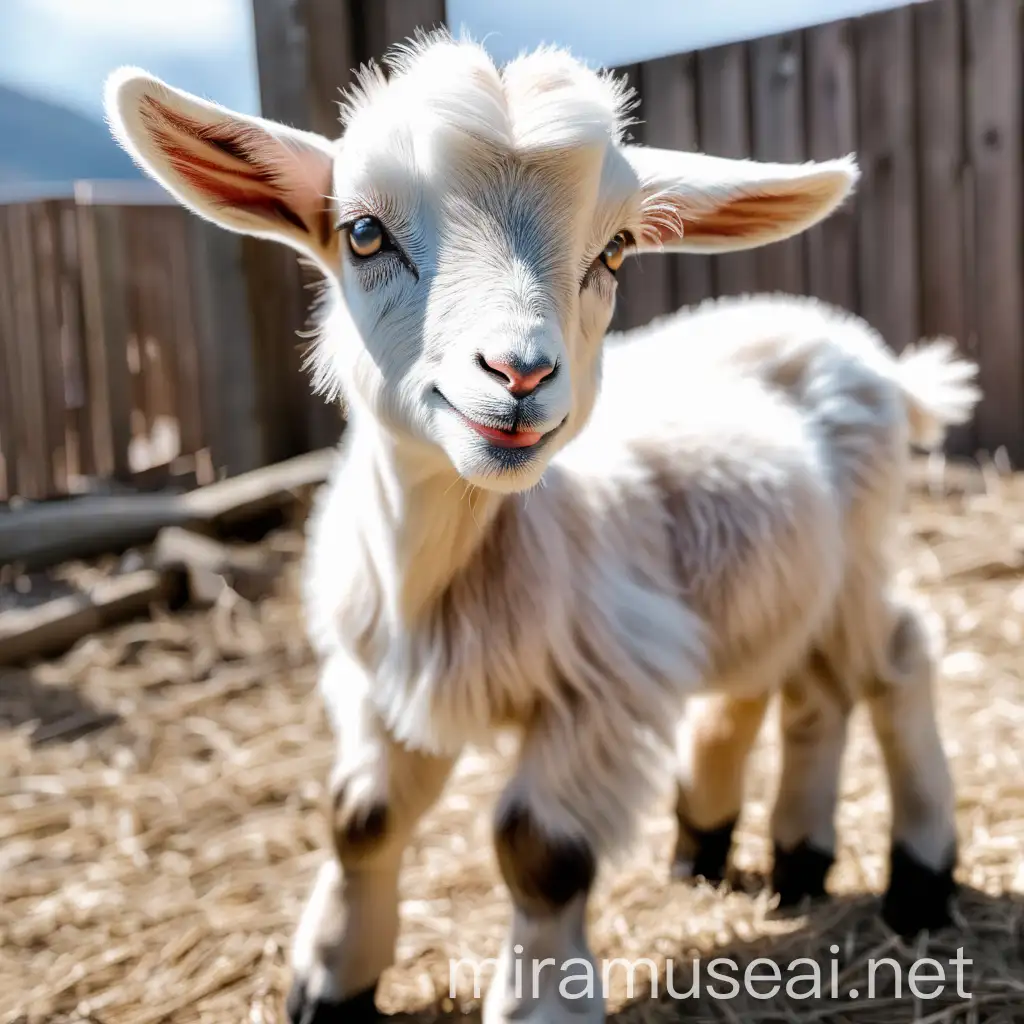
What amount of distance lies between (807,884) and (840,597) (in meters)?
0.72

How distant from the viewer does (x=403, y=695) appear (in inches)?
81.0

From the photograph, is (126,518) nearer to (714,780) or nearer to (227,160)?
(714,780)

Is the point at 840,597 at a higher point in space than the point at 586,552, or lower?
lower

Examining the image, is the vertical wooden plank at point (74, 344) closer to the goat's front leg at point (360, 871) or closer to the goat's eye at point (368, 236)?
the goat's front leg at point (360, 871)

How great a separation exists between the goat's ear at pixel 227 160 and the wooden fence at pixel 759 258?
3427mm

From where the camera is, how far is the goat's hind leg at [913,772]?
8.61 feet

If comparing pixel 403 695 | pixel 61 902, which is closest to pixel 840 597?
pixel 403 695

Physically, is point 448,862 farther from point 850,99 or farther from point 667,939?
point 850,99

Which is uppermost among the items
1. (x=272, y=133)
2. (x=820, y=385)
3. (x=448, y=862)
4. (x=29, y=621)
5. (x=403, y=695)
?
(x=272, y=133)

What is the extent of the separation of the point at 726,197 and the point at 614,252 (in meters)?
0.27

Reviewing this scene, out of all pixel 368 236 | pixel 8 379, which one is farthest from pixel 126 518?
pixel 368 236

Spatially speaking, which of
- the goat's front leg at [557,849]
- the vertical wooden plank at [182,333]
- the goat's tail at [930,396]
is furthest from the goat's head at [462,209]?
the vertical wooden plank at [182,333]

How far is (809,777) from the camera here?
276 centimetres

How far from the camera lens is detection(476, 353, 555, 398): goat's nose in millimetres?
1485
